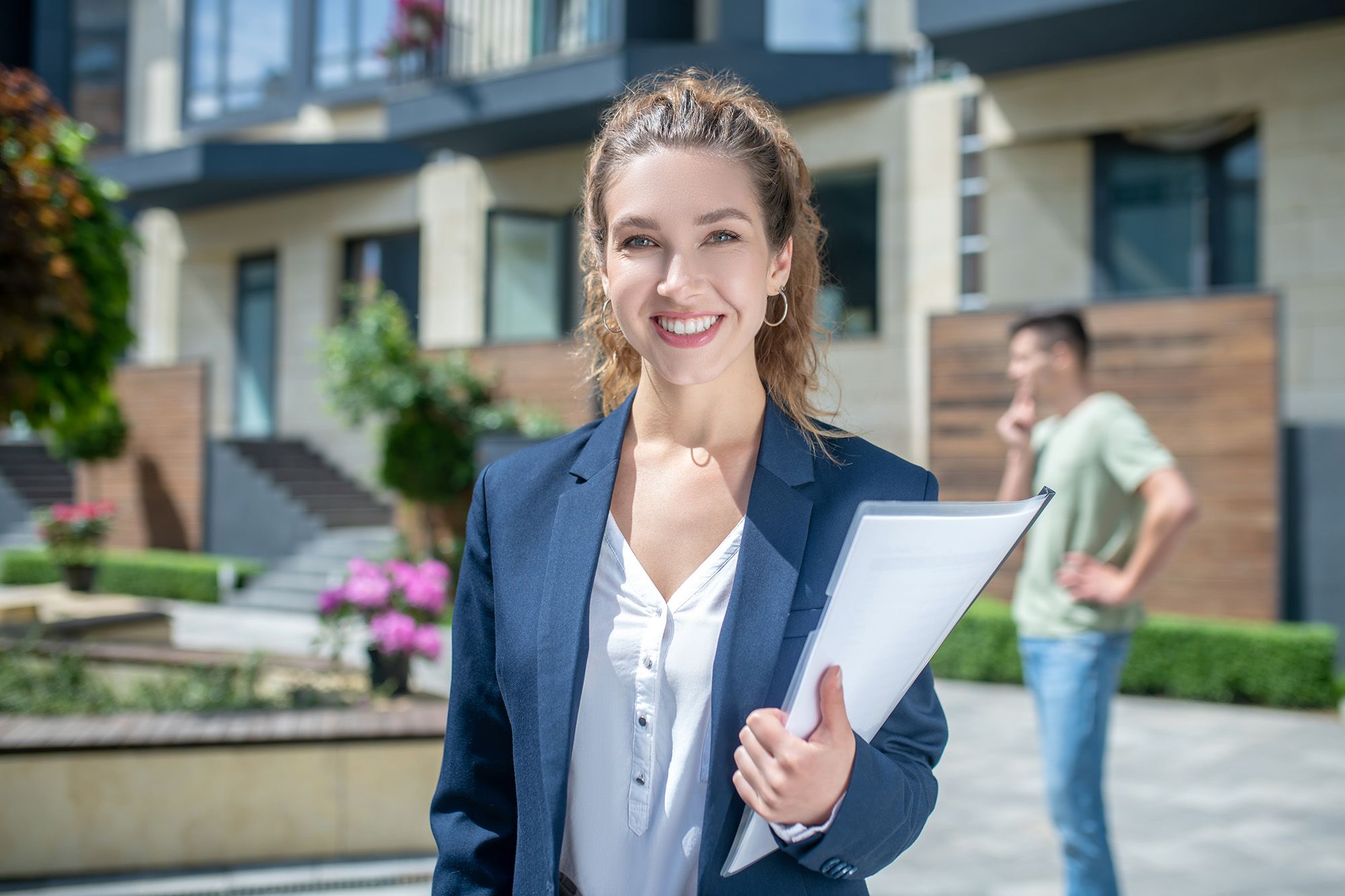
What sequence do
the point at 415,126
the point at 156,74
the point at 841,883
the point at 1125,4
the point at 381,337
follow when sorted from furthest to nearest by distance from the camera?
1. the point at 156,74
2. the point at 415,126
3. the point at 381,337
4. the point at 1125,4
5. the point at 841,883

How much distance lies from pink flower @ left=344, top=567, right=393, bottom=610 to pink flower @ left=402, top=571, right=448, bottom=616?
109mm

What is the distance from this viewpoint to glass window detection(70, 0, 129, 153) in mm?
20922

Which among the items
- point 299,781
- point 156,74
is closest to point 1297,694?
point 299,781

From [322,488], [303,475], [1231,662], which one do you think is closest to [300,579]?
[322,488]

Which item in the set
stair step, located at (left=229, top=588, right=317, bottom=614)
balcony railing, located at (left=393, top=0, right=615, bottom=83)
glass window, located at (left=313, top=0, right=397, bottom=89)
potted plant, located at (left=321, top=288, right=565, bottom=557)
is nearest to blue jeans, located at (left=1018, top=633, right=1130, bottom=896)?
potted plant, located at (left=321, top=288, right=565, bottom=557)

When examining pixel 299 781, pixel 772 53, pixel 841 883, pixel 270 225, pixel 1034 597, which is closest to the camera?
pixel 841 883

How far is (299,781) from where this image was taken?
4.80 meters

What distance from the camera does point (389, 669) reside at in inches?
225

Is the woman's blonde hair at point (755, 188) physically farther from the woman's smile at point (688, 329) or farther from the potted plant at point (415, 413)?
the potted plant at point (415, 413)

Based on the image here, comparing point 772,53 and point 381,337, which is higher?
point 772,53

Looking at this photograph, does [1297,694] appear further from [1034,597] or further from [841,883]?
[841,883]

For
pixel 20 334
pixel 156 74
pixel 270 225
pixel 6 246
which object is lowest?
pixel 20 334

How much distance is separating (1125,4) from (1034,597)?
8153 mm

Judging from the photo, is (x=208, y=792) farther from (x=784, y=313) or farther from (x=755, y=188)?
(x=755, y=188)
